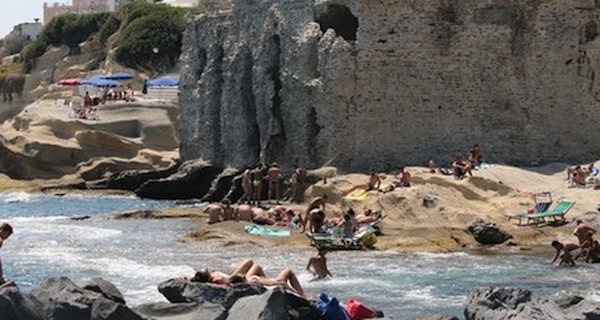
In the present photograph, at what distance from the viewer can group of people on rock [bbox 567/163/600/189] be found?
27.4 meters

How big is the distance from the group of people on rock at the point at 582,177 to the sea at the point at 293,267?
5.45 metres

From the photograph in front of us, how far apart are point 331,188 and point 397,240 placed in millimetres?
4784

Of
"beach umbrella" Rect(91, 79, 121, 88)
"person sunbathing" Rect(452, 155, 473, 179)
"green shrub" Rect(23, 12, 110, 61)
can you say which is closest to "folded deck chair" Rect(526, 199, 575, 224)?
"person sunbathing" Rect(452, 155, 473, 179)

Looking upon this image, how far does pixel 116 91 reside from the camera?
191 feet

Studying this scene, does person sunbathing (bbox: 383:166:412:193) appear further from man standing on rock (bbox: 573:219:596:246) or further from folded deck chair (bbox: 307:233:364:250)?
man standing on rock (bbox: 573:219:596:246)

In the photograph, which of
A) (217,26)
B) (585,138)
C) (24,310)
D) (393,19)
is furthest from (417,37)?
(24,310)

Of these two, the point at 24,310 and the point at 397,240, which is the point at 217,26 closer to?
the point at 397,240

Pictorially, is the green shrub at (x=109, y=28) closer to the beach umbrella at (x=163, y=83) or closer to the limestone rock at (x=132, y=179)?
the beach umbrella at (x=163, y=83)

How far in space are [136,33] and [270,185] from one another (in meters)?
39.7

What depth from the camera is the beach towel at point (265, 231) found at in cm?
2527

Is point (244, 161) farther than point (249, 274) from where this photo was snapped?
Yes

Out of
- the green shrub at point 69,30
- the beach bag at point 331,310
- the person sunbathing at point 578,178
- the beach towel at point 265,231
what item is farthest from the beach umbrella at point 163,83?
the beach bag at point 331,310

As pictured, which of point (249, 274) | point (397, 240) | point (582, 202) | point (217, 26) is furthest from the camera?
point (217, 26)

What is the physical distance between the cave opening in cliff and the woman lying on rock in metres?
18.5
